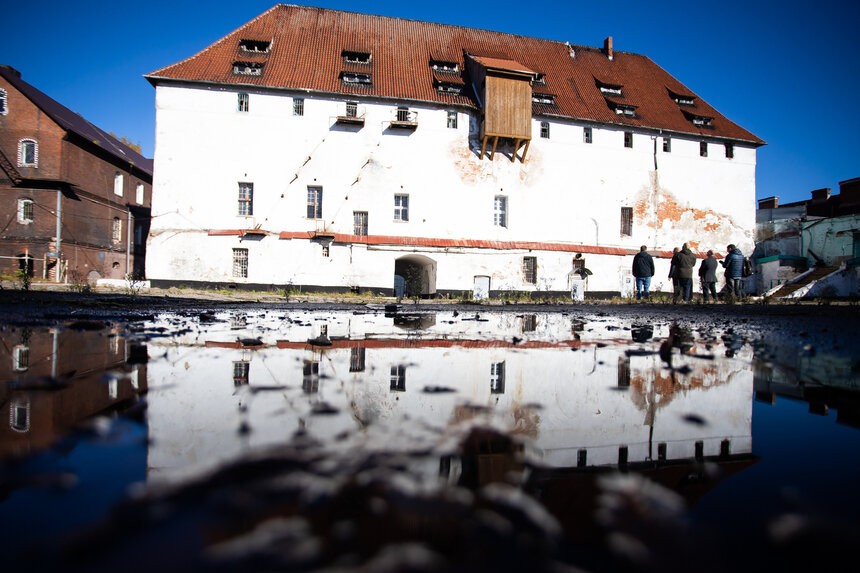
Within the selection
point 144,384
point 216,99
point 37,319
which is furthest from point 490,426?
point 216,99

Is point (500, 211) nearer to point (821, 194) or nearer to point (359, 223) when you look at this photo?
point (359, 223)

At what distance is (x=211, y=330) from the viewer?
16.3ft

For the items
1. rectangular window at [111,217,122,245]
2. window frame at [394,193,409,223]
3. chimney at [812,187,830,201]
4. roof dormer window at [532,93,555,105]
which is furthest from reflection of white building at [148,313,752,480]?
chimney at [812,187,830,201]

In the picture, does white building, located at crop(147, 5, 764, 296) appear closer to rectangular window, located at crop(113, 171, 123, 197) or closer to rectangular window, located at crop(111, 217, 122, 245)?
rectangular window, located at crop(111, 217, 122, 245)

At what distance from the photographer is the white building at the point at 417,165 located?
2208cm

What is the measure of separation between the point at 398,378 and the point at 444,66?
27.4 metres

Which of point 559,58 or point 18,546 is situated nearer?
point 18,546

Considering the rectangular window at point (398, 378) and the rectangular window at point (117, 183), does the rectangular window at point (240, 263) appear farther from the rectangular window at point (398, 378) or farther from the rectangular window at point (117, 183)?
the rectangular window at point (398, 378)

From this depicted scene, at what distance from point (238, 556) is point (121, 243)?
124 feet

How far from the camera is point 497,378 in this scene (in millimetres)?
2688

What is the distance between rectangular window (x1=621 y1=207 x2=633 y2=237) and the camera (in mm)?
26766

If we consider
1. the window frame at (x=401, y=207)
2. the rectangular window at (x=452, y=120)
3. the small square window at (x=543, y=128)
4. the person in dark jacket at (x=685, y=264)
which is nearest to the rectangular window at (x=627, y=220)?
the small square window at (x=543, y=128)

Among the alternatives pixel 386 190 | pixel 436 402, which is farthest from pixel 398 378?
pixel 386 190

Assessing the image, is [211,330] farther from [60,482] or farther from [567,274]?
[567,274]
